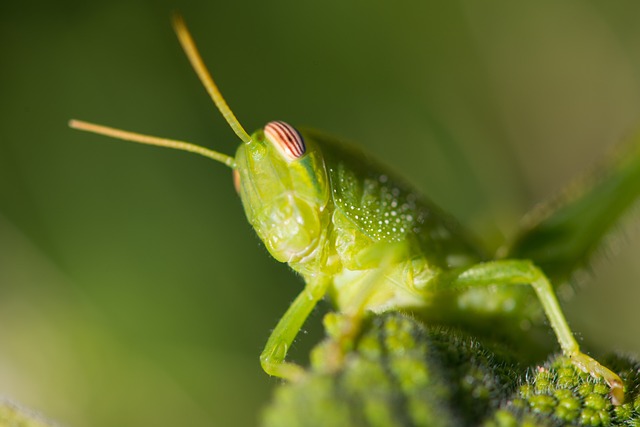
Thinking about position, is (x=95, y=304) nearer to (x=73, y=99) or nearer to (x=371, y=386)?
(x=73, y=99)

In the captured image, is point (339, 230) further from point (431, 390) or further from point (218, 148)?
point (431, 390)

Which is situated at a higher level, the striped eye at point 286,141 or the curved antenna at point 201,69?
the curved antenna at point 201,69

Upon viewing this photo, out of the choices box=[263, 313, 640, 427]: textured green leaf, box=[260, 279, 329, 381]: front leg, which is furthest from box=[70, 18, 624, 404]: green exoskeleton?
box=[263, 313, 640, 427]: textured green leaf

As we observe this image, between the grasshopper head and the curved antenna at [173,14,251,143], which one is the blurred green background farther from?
the curved antenna at [173,14,251,143]

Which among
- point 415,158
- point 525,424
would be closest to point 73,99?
point 415,158

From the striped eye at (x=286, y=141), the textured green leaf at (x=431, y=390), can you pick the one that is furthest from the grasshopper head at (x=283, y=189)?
the textured green leaf at (x=431, y=390)

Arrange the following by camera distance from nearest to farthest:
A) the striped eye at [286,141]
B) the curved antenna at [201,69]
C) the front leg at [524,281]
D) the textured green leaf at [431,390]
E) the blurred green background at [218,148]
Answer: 1. the textured green leaf at [431,390]
2. the curved antenna at [201,69]
3. the front leg at [524,281]
4. the striped eye at [286,141]
5. the blurred green background at [218,148]

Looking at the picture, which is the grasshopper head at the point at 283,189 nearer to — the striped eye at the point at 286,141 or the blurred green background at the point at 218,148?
the striped eye at the point at 286,141
